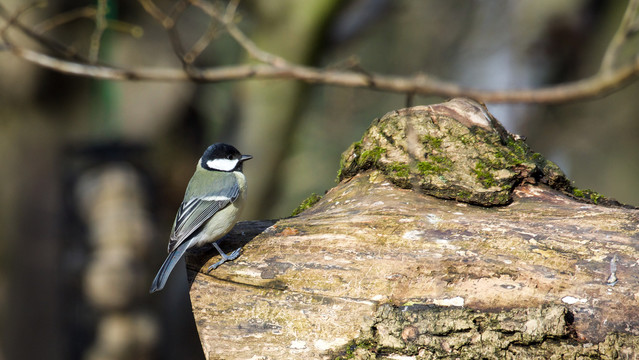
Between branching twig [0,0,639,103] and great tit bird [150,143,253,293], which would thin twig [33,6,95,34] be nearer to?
branching twig [0,0,639,103]

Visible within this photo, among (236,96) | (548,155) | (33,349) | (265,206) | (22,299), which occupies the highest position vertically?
(548,155)

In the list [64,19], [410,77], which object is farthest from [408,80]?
[64,19]

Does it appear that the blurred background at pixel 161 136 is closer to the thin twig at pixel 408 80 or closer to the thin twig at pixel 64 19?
the thin twig at pixel 64 19

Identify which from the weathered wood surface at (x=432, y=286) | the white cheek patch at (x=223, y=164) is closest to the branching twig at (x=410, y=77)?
the weathered wood surface at (x=432, y=286)

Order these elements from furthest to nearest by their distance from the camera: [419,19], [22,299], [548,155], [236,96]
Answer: [419,19], [548,155], [236,96], [22,299]

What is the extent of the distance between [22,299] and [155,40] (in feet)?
9.50

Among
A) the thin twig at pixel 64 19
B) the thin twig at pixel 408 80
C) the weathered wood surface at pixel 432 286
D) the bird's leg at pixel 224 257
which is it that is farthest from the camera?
the thin twig at pixel 64 19

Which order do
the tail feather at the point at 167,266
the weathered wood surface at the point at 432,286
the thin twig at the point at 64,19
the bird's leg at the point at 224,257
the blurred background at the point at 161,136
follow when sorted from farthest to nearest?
1. the blurred background at the point at 161,136
2. the thin twig at the point at 64,19
3. the tail feather at the point at 167,266
4. the bird's leg at the point at 224,257
5. the weathered wood surface at the point at 432,286

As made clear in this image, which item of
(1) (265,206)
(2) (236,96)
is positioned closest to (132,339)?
(1) (265,206)

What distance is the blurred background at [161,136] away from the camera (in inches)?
201

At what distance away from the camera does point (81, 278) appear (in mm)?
5656

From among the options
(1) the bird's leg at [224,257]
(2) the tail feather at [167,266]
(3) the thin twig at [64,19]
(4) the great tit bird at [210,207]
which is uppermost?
(3) the thin twig at [64,19]

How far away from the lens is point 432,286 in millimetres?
2203

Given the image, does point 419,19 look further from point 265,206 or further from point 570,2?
point 265,206
